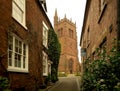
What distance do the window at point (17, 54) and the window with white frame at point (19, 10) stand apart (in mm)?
1148

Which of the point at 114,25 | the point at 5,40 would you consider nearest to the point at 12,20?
the point at 5,40

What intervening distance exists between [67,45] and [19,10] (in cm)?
7957

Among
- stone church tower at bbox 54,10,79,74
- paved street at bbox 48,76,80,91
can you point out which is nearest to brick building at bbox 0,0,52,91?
paved street at bbox 48,76,80,91

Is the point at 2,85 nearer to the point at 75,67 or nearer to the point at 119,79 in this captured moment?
the point at 119,79

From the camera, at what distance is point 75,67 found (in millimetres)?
90125

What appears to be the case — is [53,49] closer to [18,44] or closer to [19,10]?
[19,10]

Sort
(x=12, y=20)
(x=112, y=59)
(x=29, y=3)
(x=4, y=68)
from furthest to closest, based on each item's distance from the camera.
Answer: (x=29, y=3) → (x=12, y=20) → (x=4, y=68) → (x=112, y=59)

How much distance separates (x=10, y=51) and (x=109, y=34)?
4.95 metres

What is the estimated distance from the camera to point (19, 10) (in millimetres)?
12438

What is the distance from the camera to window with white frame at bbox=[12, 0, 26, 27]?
38.0ft

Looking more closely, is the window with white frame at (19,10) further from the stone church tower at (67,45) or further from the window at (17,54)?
the stone church tower at (67,45)

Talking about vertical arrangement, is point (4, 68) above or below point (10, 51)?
below

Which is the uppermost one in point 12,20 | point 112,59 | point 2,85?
point 12,20

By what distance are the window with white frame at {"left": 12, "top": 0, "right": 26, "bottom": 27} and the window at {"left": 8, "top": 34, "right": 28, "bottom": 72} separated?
115 cm
